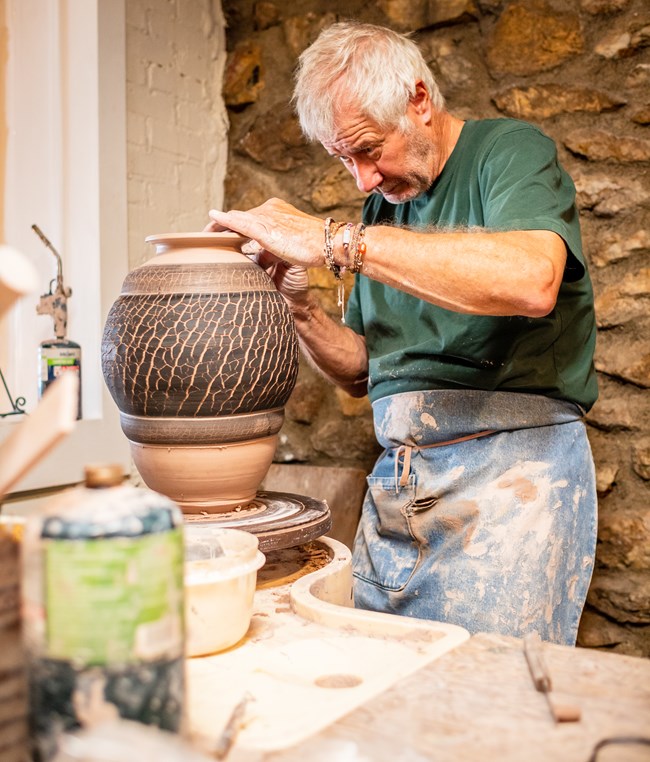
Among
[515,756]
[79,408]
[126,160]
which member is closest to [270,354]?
[515,756]

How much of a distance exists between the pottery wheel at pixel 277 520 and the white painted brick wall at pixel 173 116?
1.38 metres

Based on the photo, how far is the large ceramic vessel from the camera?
4.68 feet

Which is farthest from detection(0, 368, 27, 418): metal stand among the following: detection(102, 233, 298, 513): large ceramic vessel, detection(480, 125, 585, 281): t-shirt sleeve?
detection(480, 125, 585, 281): t-shirt sleeve

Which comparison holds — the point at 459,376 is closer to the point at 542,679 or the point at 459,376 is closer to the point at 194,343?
the point at 194,343

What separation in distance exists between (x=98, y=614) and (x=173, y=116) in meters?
2.51

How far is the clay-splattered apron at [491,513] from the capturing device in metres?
1.83

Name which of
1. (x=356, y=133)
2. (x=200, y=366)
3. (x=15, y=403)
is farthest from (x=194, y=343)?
(x=15, y=403)

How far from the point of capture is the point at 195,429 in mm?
1469

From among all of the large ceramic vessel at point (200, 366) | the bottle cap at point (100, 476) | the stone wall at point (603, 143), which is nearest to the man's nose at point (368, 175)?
the large ceramic vessel at point (200, 366)

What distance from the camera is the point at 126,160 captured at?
2678 mm

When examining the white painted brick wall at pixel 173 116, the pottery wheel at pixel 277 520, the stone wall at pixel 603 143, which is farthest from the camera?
the white painted brick wall at pixel 173 116

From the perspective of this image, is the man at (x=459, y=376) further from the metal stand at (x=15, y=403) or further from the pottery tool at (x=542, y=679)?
the metal stand at (x=15, y=403)

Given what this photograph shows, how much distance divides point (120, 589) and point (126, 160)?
2.24 metres

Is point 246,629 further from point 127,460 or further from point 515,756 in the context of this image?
point 127,460
